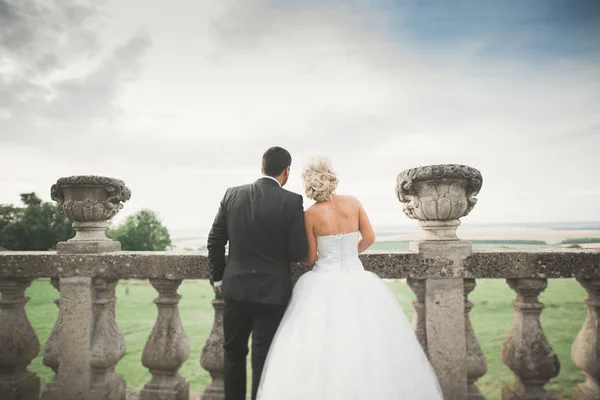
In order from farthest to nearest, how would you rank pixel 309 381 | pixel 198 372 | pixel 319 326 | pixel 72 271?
pixel 198 372 < pixel 72 271 < pixel 319 326 < pixel 309 381

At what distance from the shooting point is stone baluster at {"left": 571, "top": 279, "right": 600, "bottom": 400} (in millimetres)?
2729

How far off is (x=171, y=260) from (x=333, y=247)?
1428mm

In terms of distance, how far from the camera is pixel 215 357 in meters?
2.92

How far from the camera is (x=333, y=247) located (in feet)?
8.52

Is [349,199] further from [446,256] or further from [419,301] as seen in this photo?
[419,301]

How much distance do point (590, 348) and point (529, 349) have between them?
0.49 m

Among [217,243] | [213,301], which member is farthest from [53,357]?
[217,243]

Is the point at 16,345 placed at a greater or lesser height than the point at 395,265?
lesser

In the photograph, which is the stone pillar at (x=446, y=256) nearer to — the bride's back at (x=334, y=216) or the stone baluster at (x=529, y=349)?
the stone baluster at (x=529, y=349)

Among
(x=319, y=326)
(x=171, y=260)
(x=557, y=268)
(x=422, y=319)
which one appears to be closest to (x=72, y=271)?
(x=171, y=260)

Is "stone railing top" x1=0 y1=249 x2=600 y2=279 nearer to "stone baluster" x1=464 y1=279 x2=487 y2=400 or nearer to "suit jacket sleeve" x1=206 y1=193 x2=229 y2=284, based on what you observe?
"stone baluster" x1=464 y1=279 x2=487 y2=400

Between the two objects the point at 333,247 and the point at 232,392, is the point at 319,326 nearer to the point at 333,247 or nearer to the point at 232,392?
the point at 333,247

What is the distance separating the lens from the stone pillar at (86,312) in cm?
296

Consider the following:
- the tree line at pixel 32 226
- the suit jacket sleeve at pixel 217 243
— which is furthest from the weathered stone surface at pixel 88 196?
the tree line at pixel 32 226
